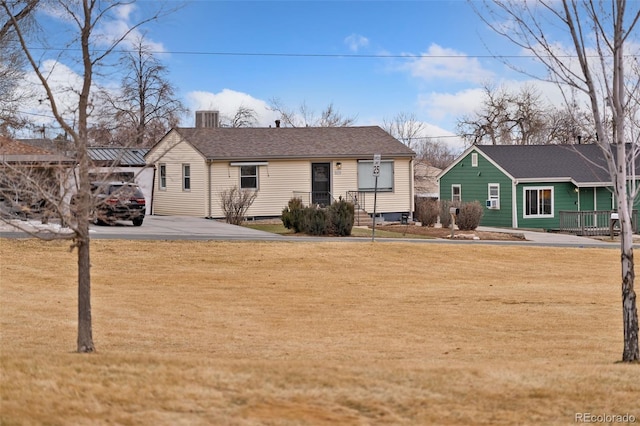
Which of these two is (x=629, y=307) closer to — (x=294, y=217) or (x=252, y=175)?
(x=294, y=217)

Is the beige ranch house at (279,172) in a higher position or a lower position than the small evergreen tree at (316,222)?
higher

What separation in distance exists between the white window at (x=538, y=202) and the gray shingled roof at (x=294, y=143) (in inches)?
264

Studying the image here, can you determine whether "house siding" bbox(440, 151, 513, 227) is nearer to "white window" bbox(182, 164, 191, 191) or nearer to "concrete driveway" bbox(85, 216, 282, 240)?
"white window" bbox(182, 164, 191, 191)

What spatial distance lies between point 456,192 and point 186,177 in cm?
1560

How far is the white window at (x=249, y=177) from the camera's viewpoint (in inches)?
1487

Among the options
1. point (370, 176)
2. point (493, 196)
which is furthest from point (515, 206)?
point (370, 176)

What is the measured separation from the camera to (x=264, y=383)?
7.14 meters

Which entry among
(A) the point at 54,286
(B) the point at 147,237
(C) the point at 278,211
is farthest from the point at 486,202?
(A) the point at 54,286

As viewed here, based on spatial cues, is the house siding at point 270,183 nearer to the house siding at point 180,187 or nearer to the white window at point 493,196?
the house siding at point 180,187

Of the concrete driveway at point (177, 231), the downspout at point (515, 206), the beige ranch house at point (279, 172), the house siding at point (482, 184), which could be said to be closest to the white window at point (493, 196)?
the house siding at point (482, 184)

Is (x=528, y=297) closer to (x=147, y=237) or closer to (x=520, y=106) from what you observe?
(x=147, y=237)

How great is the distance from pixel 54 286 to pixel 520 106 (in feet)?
175

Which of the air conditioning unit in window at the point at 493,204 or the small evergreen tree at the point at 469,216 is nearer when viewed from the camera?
the small evergreen tree at the point at 469,216

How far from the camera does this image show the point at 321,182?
128 ft
